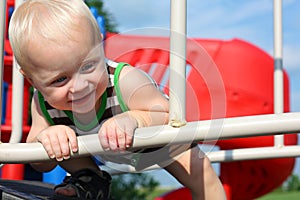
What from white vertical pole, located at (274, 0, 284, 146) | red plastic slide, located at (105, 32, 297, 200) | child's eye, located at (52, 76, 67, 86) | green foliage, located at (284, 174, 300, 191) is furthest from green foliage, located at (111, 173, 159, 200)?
child's eye, located at (52, 76, 67, 86)

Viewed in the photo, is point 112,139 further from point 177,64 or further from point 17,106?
point 17,106

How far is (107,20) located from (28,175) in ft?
21.9

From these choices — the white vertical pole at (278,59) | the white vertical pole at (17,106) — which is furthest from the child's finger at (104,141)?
the white vertical pole at (278,59)

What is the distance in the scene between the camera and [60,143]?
95 cm

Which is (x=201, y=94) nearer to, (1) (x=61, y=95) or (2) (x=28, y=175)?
(2) (x=28, y=175)

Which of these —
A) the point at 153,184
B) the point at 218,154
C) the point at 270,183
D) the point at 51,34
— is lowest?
the point at 153,184

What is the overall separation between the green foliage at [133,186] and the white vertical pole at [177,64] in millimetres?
8526

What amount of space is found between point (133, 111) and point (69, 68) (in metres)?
0.15

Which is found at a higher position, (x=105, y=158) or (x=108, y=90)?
(x=108, y=90)

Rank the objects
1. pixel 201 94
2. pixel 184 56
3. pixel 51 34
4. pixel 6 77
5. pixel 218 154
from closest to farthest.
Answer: pixel 184 56
pixel 51 34
pixel 218 154
pixel 6 77
pixel 201 94

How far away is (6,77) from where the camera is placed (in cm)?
238

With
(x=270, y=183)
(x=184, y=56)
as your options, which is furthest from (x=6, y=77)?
(x=270, y=183)

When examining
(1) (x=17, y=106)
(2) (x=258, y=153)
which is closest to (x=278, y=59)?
(2) (x=258, y=153)

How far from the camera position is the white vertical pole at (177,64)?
34.8 inches
